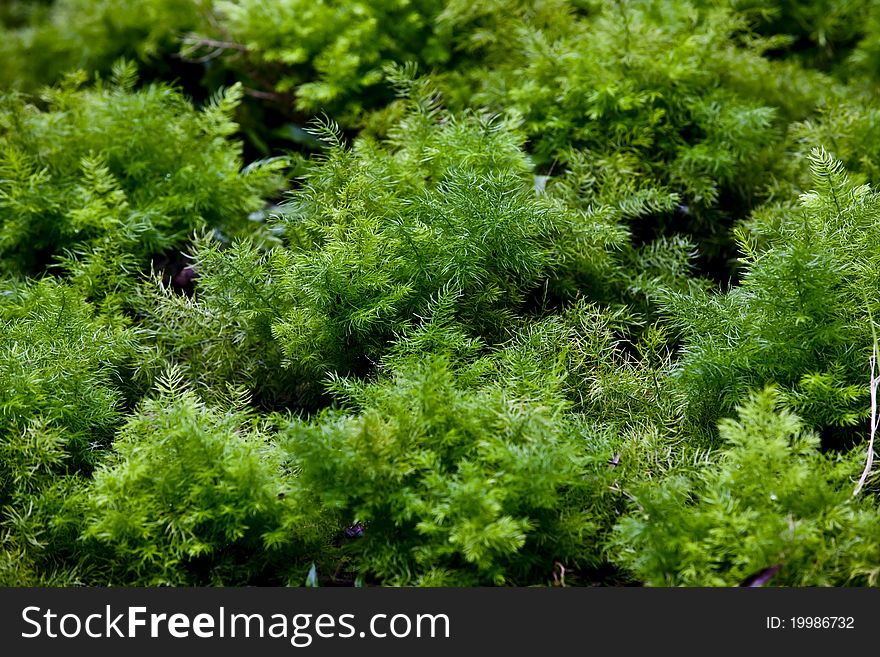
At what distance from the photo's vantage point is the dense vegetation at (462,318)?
1330mm

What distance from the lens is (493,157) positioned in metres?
1.78

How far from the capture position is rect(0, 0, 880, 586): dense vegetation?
4.36 ft

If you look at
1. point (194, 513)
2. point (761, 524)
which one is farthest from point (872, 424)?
point (194, 513)

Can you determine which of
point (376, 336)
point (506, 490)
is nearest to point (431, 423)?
point (506, 490)

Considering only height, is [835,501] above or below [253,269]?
below

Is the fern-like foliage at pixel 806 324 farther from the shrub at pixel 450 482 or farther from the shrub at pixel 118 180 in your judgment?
the shrub at pixel 118 180

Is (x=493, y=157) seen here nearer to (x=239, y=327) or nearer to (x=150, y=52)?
(x=239, y=327)

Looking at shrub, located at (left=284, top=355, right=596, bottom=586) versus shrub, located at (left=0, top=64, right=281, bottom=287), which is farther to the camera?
shrub, located at (left=0, top=64, right=281, bottom=287)

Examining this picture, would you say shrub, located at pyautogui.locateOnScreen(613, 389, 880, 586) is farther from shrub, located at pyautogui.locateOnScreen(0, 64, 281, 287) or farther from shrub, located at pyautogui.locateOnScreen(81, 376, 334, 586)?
shrub, located at pyautogui.locateOnScreen(0, 64, 281, 287)

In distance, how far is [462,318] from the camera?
5.63ft

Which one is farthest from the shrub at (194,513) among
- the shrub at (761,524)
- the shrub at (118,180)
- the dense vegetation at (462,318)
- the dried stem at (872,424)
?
the dried stem at (872,424)

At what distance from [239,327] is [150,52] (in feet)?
5.43

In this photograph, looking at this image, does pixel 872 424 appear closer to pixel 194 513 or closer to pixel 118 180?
pixel 194 513

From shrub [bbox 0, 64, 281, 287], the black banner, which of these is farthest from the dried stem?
shrub [bbox 0, 64, 281, 287]
